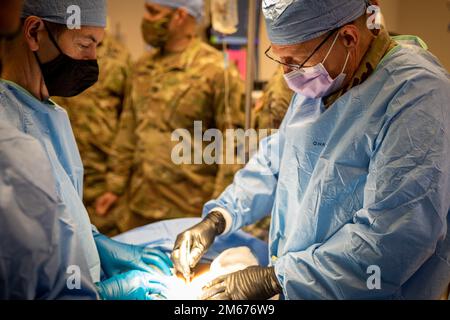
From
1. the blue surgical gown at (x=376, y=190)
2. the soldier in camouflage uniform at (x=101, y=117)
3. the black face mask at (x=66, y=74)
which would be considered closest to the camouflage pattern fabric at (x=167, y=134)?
the soldier in camouflage uniform at (x=101, y=117)

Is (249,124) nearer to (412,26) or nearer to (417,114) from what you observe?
(412,26)

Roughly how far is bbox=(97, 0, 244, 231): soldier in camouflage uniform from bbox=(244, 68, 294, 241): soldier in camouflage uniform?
426 mm

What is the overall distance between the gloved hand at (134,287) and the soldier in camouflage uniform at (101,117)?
0.68 m

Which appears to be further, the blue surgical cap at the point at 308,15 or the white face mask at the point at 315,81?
the white face mask at the point at 315,81

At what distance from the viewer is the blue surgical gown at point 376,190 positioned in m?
1.17

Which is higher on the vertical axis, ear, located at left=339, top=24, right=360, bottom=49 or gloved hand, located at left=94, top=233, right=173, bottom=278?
ear, located at left=339, top=24, right=360, bottom=49

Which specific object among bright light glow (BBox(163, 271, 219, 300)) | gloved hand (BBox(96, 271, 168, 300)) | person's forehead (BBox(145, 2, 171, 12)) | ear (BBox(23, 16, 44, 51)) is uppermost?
person's forehead (BBox(145, 2, 171, 12))

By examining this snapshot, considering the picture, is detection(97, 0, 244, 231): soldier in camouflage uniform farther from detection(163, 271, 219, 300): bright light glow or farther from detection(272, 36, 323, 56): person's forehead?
detection(272, 36, 323, 56): person's forehead

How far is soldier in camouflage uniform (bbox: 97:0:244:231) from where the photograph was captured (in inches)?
112

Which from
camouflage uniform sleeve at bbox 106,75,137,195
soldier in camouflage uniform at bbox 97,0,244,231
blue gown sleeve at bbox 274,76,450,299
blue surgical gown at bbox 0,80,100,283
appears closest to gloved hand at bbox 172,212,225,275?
blue surgical gown at bbox 0,80,100,283

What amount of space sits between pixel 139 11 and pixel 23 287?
7.87ft

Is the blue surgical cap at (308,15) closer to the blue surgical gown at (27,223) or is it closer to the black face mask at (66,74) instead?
the black face mask at (66,74)
